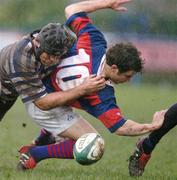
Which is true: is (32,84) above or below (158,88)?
above

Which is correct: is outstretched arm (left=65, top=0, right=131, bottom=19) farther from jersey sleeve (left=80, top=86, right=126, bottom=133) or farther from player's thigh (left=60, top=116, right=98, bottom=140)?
player's thigh (left=60, top=116, right=98, bottom=140)

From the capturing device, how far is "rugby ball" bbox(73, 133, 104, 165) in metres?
7.25

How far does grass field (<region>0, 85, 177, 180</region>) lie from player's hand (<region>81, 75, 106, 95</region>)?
2.58 feet

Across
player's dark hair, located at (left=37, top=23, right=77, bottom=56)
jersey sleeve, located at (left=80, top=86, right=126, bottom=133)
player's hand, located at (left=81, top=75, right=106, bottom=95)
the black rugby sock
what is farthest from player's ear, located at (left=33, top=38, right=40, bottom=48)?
the black rugby sock

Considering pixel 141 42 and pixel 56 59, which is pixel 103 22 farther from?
pixel 56 59

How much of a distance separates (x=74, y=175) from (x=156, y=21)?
6.78m

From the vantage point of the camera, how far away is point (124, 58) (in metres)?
7.24

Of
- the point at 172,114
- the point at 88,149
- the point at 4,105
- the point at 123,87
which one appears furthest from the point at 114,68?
the point at 123,87

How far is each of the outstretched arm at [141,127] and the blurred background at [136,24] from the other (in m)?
5.76

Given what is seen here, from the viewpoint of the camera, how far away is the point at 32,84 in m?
7.20

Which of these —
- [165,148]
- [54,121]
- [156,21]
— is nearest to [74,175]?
[54,121]

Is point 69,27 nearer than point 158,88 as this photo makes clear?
Yes

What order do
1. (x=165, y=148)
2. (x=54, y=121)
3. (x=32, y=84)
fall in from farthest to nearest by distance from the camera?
(x=165, y=148), (x=54, y=121), (x=32, y=84)

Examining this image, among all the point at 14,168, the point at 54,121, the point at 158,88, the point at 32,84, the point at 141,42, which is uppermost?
the point at 32,84
